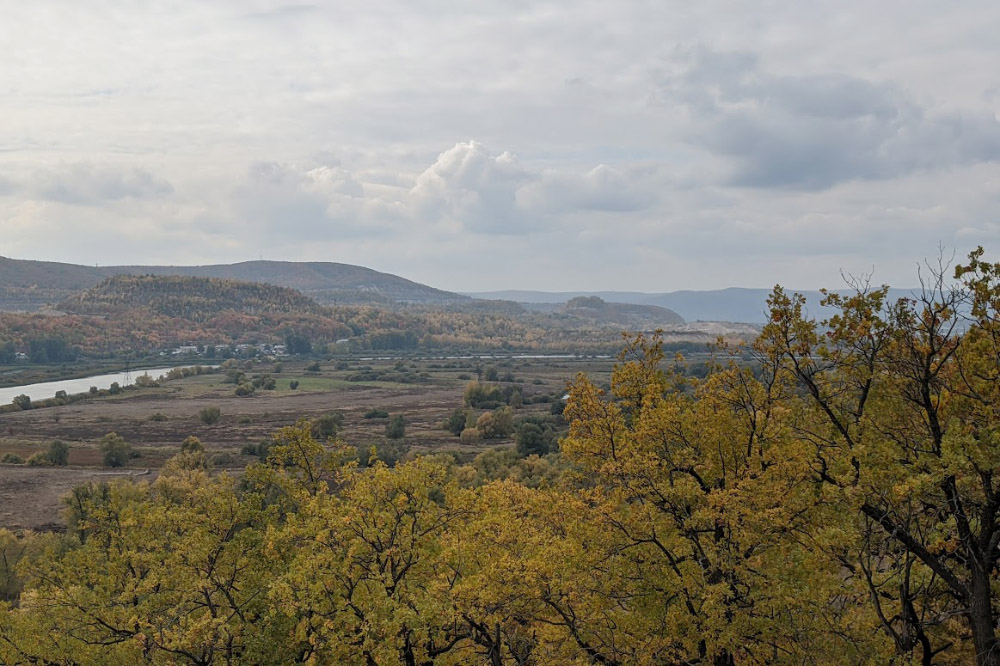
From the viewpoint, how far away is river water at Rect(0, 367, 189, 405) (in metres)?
146

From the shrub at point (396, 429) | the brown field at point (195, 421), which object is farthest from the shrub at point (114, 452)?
the shrub at point (396, 429)

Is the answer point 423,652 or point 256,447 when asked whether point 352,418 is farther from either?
point 423,652

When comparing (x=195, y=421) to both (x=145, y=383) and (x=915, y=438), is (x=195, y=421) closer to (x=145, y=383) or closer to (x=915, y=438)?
(x=145, y=383)

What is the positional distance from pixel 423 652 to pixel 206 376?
582ft

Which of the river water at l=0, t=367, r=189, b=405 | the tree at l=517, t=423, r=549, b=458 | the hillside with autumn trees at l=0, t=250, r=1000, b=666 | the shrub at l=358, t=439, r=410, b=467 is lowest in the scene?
the river water at l=0, t=367, r=189, b=405

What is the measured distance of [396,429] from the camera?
100 m

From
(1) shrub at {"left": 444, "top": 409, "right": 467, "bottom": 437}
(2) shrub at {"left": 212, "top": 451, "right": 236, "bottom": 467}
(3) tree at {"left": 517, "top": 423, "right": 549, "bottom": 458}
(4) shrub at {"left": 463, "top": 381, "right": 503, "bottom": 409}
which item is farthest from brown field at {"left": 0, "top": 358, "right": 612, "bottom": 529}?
(3) tree at {"left": 517, "top": 423, "right": 549, "bottom": 458}

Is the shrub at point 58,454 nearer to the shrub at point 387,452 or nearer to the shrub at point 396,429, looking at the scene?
the shrub at point 387,452

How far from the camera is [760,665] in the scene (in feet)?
53.7

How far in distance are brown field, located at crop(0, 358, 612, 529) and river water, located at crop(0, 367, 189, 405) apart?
595 inches

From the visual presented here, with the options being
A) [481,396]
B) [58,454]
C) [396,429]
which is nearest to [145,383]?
[481,396]

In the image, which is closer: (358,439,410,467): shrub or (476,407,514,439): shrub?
(358,439,410,467): shrub

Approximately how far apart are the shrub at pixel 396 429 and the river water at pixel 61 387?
76.4 m

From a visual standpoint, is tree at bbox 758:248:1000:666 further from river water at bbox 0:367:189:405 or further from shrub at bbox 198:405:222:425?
river water at bbox 0:367:189:405
